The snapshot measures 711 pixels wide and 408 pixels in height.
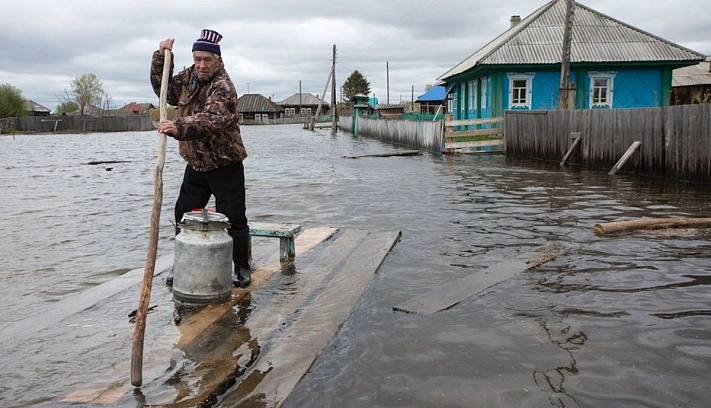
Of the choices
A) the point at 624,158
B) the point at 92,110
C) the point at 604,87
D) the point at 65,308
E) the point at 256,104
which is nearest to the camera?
the point at 65,308

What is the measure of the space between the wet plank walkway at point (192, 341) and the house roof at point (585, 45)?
2122 centimetres

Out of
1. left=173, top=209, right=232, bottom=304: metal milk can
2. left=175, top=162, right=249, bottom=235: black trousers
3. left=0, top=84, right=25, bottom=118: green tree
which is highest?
left=0, top=84, right=25, bottom=118: green tree

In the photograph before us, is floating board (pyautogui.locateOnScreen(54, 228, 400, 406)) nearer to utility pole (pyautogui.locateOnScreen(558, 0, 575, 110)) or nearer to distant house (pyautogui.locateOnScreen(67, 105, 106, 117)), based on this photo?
utility pole (pyautogui.locateOnScreen(558, 0, 575, 110))

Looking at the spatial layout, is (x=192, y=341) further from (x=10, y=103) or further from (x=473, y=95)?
(x=10, y=103)

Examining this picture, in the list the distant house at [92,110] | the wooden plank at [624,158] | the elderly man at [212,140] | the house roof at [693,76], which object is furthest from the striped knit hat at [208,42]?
the distant house at [92,110]

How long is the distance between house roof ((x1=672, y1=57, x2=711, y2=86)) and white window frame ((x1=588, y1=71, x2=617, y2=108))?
1172 centimetres

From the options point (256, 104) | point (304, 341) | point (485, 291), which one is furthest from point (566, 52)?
point (256, 104)

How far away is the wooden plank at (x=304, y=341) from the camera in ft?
10.4

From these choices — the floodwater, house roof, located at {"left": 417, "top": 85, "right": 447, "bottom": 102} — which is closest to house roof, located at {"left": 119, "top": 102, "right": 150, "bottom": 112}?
house roof, located at {"left": 417, "top": 85, "right": 447, "bottom": 102}

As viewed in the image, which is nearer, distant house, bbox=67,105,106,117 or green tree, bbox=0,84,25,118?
green tree, bbox=0,84,25,118

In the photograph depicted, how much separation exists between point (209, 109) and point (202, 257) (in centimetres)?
99

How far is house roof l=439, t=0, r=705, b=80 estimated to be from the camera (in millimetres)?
25328

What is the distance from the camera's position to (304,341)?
12.7ft

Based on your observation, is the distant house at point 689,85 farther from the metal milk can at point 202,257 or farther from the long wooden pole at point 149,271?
the long wooden pole at point 149,271
